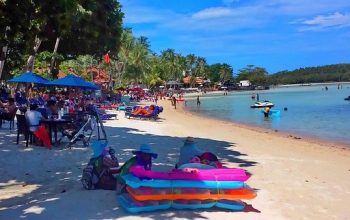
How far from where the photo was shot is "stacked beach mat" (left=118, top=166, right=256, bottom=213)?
5.47 m

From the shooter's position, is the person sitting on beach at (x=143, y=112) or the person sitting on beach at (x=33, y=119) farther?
the person sitting on beach at (x=143, y=112)

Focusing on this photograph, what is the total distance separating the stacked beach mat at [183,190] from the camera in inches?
215

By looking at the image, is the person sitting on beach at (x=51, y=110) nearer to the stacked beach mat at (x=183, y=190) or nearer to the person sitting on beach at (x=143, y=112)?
the stacked beach mat at (x=183, y=190)

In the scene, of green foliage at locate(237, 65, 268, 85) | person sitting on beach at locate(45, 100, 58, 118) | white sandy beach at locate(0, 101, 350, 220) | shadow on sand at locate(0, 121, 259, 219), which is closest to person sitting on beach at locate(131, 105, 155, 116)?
person sitting on beach at locate(45, 100, 58, 118)

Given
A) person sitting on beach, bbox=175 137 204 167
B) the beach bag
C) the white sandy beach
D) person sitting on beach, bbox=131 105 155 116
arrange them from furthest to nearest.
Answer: person sitting on beach, bbox=131 105 155 116, person sitting on beach, bbox=175 137 204 167, the beach bag, the white sandy beach

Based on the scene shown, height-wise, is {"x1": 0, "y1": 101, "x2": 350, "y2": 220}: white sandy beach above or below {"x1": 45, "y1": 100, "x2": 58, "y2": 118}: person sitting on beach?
below

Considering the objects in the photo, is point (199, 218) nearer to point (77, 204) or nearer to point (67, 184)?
point (77, 204)

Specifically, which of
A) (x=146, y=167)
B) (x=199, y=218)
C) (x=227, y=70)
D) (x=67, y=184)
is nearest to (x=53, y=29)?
(x=67, y=184)

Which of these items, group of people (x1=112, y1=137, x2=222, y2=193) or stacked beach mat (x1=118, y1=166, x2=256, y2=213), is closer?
stacked beach mat (x1=118, y1=166, x2=256, y2=213)

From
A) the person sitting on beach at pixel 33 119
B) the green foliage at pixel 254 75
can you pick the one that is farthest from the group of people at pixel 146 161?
the green foliage at pixel 254 75

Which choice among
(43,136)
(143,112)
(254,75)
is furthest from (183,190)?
(254,75)

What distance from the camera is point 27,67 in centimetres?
2327

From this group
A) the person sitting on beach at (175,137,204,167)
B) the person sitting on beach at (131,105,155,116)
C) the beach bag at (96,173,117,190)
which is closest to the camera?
the beach bag at (96,173,117,190)

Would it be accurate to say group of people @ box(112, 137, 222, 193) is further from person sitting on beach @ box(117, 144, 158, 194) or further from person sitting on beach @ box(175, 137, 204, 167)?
person sitting on beach @ box(175, 137, 204, 167)
